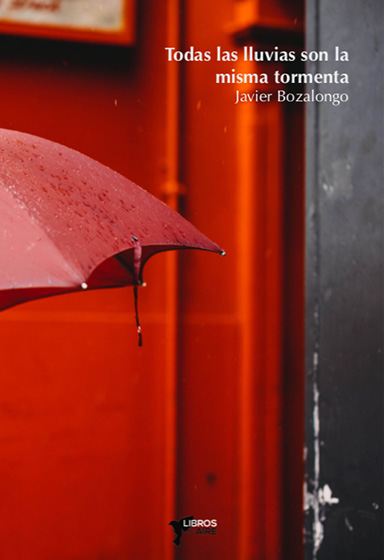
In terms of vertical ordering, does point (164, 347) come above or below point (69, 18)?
below

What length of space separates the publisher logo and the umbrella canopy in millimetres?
1883

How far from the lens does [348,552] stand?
3426 millimetres

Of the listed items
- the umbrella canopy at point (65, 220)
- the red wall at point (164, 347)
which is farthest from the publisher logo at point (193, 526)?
the umbrella canopy at point (65, 220)

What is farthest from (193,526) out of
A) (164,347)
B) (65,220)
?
(65,220)

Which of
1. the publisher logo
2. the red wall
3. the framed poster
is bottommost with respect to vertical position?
the publisher logo

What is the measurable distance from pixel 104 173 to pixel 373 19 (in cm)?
207

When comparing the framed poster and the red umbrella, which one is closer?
the red umbrella

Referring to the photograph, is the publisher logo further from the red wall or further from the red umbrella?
the red umbrella

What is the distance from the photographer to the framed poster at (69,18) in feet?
12.1

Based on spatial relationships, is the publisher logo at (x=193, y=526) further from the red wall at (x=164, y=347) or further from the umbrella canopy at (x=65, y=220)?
the umbrella canopy at (x=65, y=220)

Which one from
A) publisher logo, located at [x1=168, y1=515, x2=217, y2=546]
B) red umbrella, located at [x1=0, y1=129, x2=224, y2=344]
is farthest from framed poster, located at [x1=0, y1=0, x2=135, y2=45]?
publisher logo, located at [x1=168, y1=515, x2=217, y2=546]

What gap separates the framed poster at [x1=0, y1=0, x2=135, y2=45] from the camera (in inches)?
145

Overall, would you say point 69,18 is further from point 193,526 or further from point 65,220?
point 193,526

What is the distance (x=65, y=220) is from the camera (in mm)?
1637
